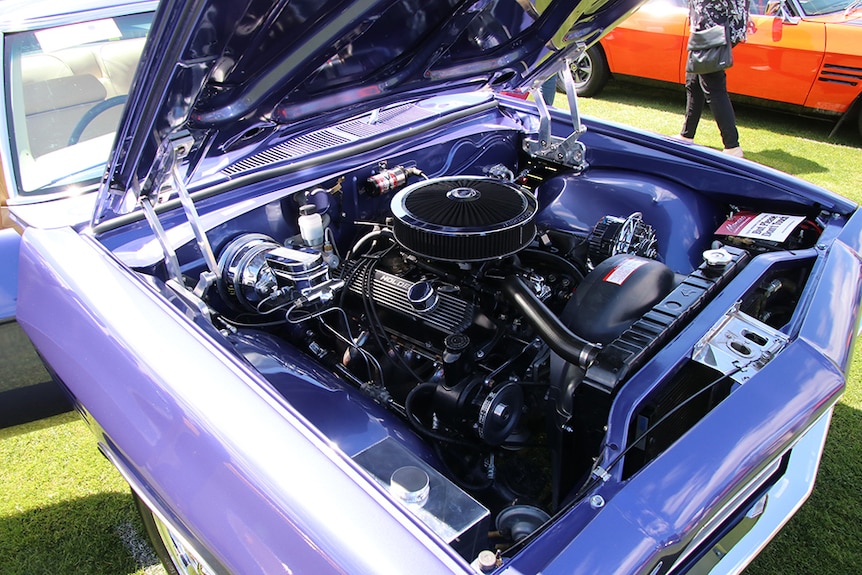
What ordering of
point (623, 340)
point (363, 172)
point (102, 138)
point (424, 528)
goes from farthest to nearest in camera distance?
point (363, 172) → point (102, 138) → point (623, 340) → point (424, 528)

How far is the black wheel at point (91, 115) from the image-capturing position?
183 cm

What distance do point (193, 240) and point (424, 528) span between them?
106cm

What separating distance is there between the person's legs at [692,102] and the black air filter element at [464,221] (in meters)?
3.51

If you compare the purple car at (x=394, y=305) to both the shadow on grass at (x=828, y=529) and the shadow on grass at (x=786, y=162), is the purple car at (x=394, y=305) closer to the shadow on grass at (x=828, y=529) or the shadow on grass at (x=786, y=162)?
the shadow on grass at (x=828, y=529)

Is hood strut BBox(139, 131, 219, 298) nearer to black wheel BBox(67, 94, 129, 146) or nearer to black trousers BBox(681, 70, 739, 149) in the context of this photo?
black wheel BBox(67, 94, 129, 146)

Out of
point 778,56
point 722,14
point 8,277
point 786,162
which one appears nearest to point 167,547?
point 8,277

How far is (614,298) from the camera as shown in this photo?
5.12ft

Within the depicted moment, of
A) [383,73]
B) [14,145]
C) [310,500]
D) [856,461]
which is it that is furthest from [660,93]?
[310,500]

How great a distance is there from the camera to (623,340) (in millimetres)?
1367

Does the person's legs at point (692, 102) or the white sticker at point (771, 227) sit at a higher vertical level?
the white sticker at point (771, 227)

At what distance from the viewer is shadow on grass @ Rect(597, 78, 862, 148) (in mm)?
5477

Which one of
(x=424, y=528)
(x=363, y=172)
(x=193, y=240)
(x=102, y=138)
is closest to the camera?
(x=424, y=528)

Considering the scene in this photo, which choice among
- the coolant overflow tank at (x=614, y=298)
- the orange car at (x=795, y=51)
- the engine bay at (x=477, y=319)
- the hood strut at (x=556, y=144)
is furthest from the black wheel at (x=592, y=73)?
the coolant overflow tank at (x=614, y=298)

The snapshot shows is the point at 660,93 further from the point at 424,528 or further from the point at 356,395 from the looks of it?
the point at 424,528
